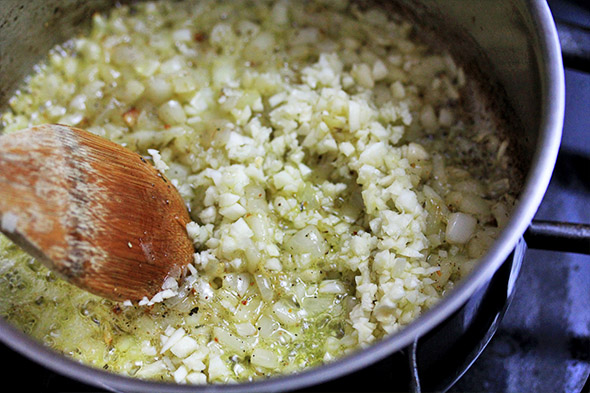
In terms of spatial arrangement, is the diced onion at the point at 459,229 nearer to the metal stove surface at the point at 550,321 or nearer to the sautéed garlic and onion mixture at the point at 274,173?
the sautéed garlic and onion mixture at the point at 274,173

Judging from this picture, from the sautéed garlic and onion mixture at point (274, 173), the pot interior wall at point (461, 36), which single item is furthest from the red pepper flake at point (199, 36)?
the pot interior wall at point (461, 36)

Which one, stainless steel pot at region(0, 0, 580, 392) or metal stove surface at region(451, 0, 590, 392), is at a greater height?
stainless steel pot at region(0, 0, 580, 392)

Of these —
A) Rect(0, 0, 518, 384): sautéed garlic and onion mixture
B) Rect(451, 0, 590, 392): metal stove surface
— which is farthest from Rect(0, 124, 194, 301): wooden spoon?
Rect(451, 0, 590, 392): metal stove surface

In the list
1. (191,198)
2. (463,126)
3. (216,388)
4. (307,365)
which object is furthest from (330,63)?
(216,388)

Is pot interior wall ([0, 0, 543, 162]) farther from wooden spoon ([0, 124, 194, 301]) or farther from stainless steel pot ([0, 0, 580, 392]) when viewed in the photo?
wooden spoon ([0, 124, 194, 301])

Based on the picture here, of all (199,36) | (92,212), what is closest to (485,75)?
(199,36)

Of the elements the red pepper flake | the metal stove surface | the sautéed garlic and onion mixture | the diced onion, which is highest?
the red pepper flake
